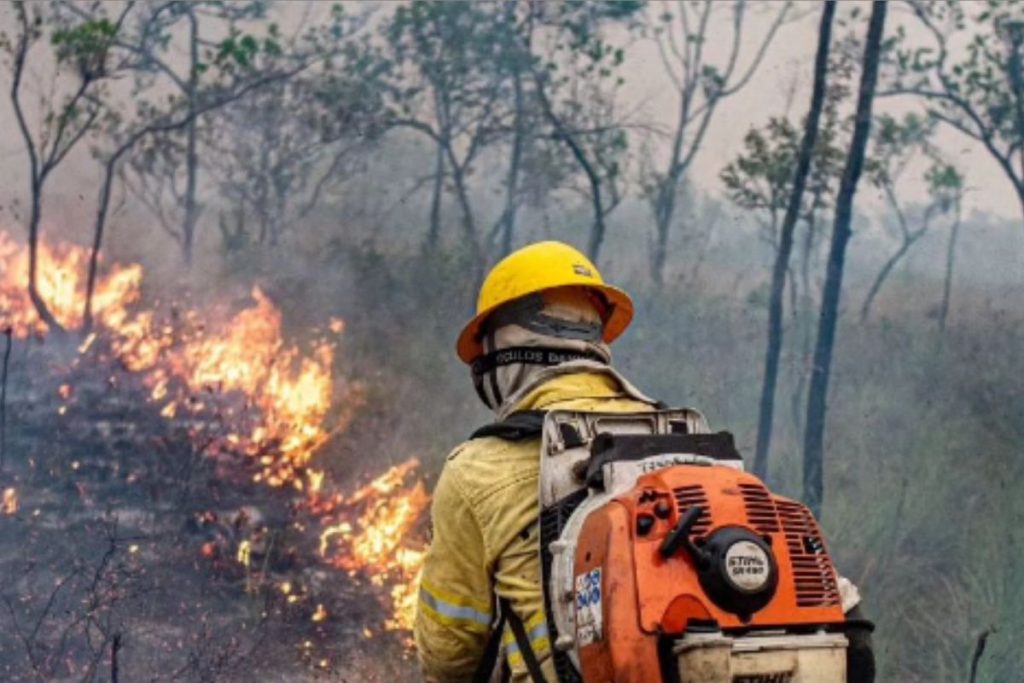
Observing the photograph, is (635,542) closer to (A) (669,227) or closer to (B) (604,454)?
(B) (604,454)

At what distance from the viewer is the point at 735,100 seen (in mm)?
12273

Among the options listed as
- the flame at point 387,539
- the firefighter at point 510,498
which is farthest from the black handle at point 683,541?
the flame at point 387,539

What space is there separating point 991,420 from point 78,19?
25.3 ft

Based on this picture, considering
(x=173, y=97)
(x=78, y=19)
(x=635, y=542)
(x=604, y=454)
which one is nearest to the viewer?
(x=635, y=542)

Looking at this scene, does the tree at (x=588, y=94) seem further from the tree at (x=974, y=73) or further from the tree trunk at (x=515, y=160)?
the tree at (x=974, y=73)

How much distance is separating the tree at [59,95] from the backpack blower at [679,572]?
315 inches

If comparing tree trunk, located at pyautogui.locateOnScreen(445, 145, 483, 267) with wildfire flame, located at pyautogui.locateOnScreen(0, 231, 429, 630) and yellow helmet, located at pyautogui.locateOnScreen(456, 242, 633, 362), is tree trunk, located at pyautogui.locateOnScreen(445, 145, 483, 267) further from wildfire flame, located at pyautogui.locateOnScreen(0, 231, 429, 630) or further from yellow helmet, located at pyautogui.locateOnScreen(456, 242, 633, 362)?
yellow helmet, located at pyautogui.locateOnScreen(456, 242, 633, 362)

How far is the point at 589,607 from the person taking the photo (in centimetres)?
307

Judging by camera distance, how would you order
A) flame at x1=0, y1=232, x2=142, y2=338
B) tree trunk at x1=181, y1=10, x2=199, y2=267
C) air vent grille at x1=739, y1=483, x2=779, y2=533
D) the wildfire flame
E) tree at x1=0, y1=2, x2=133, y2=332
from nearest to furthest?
air vent grille at x1=739, y1=483, x2=779, y2=533 < the wildfire flame < flame at x1=0, y1=232, x2=142, y2=338 < tree at x1=0, y1=2, x2=133, y2=332 < tree trunk at x1=181, y1=10, x2=199, y2=267

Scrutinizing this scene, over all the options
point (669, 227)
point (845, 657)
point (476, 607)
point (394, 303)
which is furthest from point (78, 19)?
point (845, 657)

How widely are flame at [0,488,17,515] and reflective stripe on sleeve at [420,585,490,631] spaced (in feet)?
20.3

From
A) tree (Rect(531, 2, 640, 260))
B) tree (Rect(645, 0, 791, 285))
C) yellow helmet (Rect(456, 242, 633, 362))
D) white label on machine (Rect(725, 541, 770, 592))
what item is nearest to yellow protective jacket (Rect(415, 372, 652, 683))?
yellow helmet (Rect(456, 242, 633, 362))

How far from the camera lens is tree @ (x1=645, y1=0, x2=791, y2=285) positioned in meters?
12.2

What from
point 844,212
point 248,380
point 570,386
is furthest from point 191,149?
point 570,386
